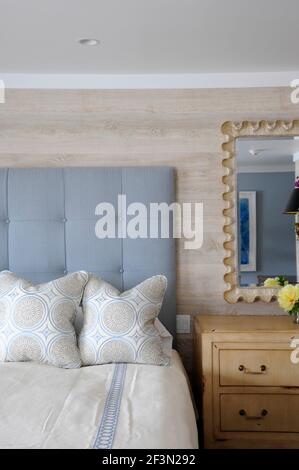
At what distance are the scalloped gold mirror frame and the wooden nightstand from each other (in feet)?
1.50

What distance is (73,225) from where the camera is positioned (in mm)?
3277

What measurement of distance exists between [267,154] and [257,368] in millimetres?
1292

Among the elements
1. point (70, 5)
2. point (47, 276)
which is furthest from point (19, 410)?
point (70, 5)

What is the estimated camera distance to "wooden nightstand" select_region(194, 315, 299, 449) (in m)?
2.88

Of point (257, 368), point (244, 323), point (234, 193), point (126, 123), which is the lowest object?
point (257, 368)

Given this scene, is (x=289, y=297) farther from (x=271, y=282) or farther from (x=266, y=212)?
(x=266, y=212)

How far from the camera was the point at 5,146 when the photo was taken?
336 centimetres

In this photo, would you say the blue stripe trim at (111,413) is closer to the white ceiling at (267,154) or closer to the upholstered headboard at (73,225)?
the upholstered headboard at (73,225)

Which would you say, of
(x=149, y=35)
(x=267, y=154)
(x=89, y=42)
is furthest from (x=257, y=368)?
(x=89, y=42)

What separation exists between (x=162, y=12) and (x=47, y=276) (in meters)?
1.66

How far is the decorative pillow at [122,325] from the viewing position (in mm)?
2816

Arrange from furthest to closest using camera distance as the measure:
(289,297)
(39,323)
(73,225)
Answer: (73,225) → (289,297) → (39,323)

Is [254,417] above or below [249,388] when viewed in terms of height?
below

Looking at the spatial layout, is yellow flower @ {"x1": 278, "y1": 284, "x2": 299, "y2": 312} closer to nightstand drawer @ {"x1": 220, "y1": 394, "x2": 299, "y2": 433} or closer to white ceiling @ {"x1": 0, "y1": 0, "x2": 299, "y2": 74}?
nightstand drawer @ {"x1": 220, "y1": 394, "x2": 299, "y2": 433}
